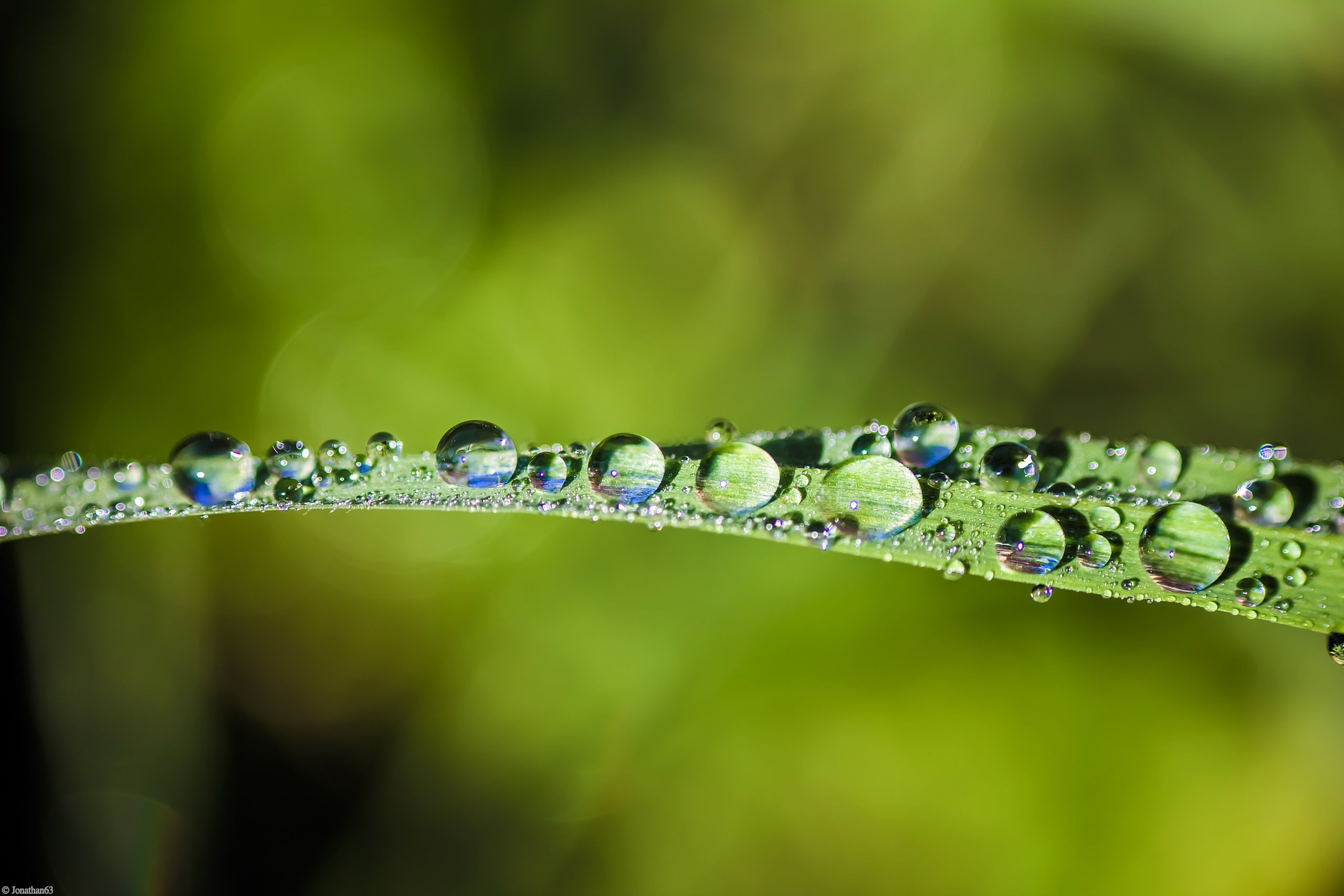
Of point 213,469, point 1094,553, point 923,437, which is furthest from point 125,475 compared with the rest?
point 1094,553

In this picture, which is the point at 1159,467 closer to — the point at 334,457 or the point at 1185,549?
the point at 1185,549

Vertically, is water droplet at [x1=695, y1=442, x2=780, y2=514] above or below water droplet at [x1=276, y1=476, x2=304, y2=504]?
above

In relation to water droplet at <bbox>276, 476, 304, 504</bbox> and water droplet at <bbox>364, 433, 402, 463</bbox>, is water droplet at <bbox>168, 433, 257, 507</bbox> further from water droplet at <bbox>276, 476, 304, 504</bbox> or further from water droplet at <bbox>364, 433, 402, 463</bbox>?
water droplet at <bbox>364, 433, 402, 463</bbox>

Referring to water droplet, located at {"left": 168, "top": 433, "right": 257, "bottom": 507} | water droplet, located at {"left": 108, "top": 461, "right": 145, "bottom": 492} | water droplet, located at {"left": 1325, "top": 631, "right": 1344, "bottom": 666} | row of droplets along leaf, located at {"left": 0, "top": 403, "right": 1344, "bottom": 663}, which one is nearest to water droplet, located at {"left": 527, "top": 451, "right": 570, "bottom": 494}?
row of droplets along leaf, located at {"left": 0, "top": 403, "right": 1344, "bottom": 663}

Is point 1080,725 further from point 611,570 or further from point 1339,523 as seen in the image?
point 611,570

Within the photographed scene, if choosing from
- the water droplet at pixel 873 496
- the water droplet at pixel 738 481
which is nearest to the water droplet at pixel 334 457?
the water droplet at pixel 738 481

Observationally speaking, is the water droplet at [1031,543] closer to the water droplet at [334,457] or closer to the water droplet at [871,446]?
the water droplet at [871,446]
